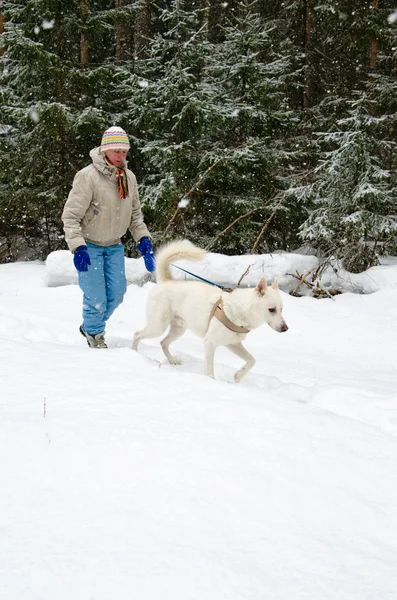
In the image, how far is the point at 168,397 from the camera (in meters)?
2.82

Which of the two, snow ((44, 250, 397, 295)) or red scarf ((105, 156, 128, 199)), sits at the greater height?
red scarf ((105, 156, 128, 199))

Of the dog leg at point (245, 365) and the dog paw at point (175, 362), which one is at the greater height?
the dog leg at point (245, 365)

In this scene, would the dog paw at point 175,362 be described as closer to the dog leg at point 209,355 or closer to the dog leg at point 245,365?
the dog leg at point 209,355

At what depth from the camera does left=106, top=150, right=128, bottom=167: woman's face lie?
474 cm

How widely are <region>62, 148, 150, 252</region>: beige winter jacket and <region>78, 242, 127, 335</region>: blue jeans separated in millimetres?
132

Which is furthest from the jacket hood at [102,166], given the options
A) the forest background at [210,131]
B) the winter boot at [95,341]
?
the forest background at [210,131]

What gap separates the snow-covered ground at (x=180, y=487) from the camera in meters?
1.36

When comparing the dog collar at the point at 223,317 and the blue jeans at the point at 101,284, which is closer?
the dog collar at the point at 223,317

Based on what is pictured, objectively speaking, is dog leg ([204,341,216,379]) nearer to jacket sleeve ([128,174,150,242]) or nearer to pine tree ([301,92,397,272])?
jacket sleeve ([128,174,150,242])

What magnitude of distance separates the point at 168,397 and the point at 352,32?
1259cm

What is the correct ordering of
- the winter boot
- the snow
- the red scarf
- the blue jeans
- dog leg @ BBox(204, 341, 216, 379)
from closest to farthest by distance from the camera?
dog leg @ BBox(204, 341, 216, 379)
the red scarf
the blue jeans
the winter boot
the snow

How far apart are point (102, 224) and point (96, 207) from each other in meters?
0.20

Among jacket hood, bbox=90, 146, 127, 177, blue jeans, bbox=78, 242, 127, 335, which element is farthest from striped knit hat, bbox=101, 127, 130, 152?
blue jeans, bbox=78, 242, 127, 335

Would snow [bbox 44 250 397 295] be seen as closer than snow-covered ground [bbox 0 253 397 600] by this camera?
No
